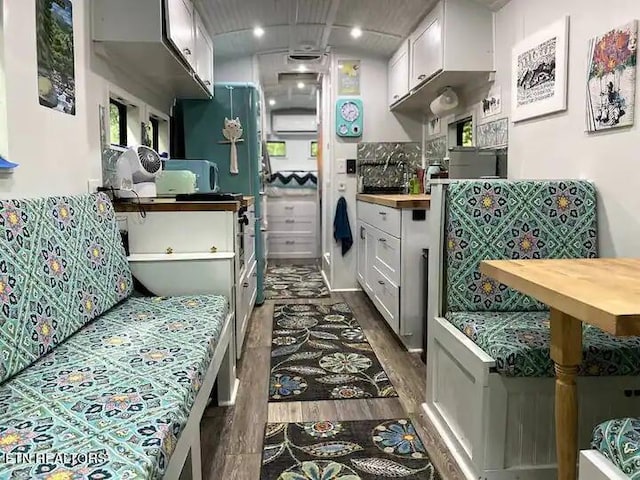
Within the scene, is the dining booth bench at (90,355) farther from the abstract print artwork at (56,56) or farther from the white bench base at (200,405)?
the abstract print artwork at (56,56)

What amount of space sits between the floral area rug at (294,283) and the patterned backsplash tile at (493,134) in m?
2.16

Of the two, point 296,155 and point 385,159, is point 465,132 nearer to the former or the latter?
point 385,159

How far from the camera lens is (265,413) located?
7.70ft

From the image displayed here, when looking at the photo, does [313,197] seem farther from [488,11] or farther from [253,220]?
[488,11]

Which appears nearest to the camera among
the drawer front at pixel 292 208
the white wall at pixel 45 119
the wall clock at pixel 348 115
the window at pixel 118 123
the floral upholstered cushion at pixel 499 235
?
the white wall at pixel 45 119

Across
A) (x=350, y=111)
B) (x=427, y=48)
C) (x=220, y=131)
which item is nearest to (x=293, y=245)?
(x=350, y=111)

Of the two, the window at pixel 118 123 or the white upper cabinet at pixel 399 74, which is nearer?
the window at pixel 118 123

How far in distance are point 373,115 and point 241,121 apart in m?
1.40

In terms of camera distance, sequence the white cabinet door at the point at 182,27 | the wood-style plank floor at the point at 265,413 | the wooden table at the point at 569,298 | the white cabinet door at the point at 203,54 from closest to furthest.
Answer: the wooden table at the point at 569,298, the wood-style plank floor at the point at 265,413, the white cabinet door at the point at 182,27, the white cabinet door at the point at 203,54

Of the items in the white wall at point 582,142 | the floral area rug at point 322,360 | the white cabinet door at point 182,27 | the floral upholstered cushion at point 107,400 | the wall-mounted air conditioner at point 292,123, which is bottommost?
the floral area rug at point 322,360

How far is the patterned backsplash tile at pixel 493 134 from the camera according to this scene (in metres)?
3.01

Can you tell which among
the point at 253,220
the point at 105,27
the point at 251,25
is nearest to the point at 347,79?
the point at 251,25

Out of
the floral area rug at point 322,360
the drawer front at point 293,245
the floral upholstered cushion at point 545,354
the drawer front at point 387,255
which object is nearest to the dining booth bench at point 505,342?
the floral upholstered cushion at point 545,354

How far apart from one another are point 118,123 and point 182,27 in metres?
0.70
